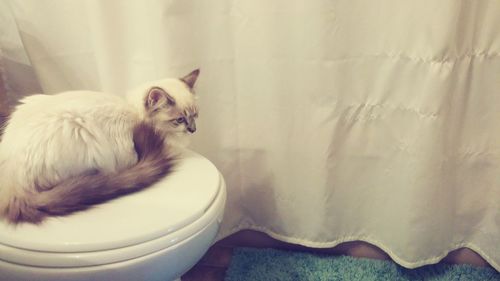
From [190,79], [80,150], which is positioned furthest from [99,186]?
[190,79]

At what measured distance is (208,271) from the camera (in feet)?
3.76

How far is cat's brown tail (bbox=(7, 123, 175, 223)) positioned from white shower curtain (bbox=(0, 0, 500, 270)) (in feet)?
0.90

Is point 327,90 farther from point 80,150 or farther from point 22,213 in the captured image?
point 22,213

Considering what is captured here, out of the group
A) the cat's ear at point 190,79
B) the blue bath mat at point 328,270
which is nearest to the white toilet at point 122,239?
the cat's ear at point 190,79

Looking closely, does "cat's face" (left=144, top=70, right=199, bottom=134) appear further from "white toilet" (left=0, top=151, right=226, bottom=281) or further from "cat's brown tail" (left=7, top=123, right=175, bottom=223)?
"white toilet" (left=0, top=151, right=226, bottom=281)

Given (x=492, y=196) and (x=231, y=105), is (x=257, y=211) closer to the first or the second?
(x=231, y=105)

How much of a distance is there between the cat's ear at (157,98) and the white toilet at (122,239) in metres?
0.19

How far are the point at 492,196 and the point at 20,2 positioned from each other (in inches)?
50.1

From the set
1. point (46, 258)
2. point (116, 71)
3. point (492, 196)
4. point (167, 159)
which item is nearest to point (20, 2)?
point (116, 71)

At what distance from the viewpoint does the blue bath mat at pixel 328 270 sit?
3.51 feet

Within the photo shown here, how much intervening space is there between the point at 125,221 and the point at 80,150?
180 millimetres

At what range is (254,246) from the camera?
1.22m

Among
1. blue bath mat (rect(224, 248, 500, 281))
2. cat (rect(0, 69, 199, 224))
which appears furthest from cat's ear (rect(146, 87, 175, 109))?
blue bath mat (rect(224, 248, 500, 281))

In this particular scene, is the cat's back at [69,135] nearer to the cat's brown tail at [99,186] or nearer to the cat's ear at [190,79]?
the cat's brown tail at [99,186]
